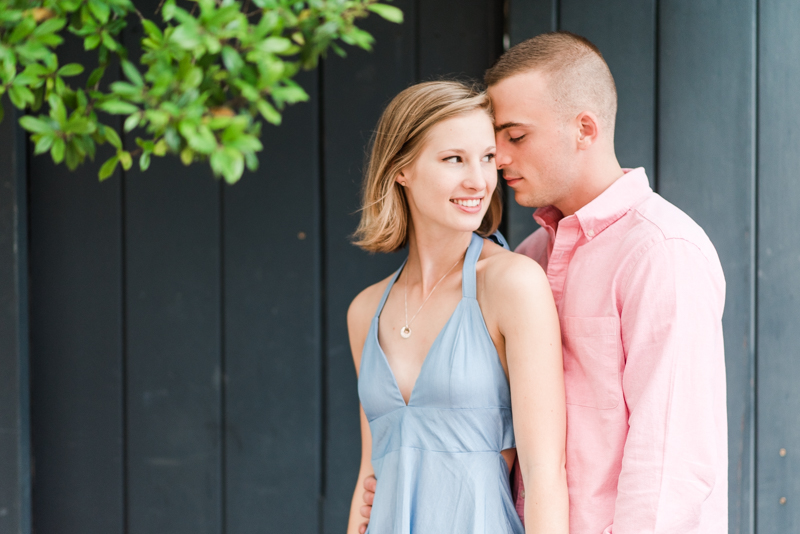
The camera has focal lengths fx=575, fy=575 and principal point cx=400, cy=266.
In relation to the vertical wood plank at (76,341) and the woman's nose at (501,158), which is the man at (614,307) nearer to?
the woman's nose at (501,158)

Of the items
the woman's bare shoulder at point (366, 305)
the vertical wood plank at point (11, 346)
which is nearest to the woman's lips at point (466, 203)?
the woman's bare shoulder at point (366, 305)

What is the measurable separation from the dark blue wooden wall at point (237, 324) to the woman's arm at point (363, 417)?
286mm

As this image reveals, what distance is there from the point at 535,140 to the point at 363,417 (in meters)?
0.83

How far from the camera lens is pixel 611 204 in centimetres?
127

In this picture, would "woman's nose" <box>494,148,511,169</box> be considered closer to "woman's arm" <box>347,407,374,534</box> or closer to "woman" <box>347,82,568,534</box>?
"woman" <box>347,82,568,534</box>

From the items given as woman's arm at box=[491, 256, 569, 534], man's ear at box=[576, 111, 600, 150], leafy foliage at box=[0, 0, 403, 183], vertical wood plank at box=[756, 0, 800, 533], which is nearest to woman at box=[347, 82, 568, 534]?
woman's arm at box=[491, 256, 569, 534]

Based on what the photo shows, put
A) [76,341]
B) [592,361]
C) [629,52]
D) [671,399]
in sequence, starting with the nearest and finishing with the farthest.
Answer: [671,399] → [592,361] → [629,52] → [76,341]

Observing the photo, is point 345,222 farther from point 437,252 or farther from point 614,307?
point 614,307

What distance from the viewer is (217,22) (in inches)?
25.2

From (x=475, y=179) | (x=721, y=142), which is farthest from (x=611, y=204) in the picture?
(x=721, y=142)

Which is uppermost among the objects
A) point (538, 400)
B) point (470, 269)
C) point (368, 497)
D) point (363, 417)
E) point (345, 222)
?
point (345, 222)

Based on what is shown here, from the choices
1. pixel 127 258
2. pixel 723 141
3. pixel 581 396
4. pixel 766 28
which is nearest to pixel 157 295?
pixel 127 258

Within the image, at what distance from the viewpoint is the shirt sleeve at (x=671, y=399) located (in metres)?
1.06

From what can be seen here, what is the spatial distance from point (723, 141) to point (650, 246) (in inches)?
28.0
